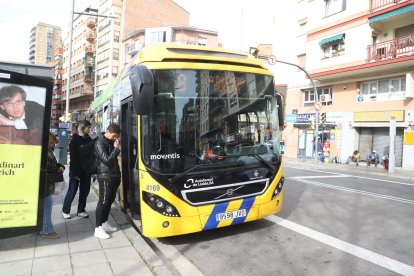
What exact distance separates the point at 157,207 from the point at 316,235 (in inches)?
107

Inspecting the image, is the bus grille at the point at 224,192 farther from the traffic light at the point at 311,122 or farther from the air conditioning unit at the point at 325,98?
the air conditioning unit at the point at 325,98

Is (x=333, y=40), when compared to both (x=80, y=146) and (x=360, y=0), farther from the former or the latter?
(x=80, y=146)

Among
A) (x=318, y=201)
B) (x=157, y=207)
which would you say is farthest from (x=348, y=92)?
(x=157, y=207)

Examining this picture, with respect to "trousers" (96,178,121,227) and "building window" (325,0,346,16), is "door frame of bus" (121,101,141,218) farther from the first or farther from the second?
"building window" (325,0,346,16)

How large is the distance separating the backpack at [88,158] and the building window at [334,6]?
2252 cm

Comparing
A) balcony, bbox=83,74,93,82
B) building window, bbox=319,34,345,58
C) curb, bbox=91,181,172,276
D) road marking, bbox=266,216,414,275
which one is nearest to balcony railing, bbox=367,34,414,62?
building window, bbox=319,34,345,58

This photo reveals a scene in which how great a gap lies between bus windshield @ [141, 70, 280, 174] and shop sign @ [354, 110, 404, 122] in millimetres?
16970

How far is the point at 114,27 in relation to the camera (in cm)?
5678

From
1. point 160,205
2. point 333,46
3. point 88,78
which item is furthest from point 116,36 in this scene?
point 160,205

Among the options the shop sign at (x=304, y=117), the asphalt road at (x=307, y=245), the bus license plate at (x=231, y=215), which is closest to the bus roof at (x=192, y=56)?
the bus license plate at (x=231, y=215)

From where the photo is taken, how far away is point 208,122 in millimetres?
4930

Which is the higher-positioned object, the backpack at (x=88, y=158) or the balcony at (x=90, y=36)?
the balcony at (x=90, y=36)

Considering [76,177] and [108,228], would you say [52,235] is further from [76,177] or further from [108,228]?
[76,177]

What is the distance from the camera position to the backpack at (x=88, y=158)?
19.8ft
